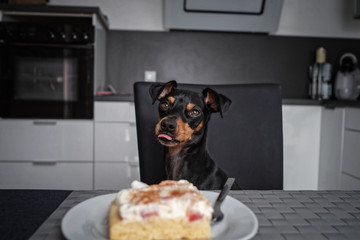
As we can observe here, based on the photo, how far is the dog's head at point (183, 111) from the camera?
92 cm

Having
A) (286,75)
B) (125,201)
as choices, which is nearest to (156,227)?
(125,201)

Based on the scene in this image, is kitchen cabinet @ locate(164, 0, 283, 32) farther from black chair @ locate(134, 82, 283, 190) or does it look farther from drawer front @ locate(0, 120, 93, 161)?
black chair @ locate(134, 82, 283, 190)

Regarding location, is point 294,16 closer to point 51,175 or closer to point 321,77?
point 321,77

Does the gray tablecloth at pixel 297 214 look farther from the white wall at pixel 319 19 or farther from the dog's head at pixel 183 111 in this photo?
the white wall at pixel 319 19

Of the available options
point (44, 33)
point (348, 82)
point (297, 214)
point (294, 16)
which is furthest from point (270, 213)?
point (294, 16)

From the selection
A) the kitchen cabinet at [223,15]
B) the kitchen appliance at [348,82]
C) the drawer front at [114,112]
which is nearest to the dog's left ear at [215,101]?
the drawer front at [114,112]

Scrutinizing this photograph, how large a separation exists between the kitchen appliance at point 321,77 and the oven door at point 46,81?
1.99 m

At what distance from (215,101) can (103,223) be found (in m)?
0.66

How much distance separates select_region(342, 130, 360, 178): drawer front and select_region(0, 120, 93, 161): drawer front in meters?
1.82

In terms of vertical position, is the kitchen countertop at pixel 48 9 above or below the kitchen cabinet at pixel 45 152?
above

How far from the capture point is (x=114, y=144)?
2.22m

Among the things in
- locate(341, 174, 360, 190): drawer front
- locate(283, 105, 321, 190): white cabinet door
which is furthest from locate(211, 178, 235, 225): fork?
locate(283, 105, 321, 190): white cabinet door

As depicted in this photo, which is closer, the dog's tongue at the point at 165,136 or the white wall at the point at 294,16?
the dog's tongue at the point at 165,136

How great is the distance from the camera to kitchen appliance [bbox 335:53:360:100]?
2.59m
